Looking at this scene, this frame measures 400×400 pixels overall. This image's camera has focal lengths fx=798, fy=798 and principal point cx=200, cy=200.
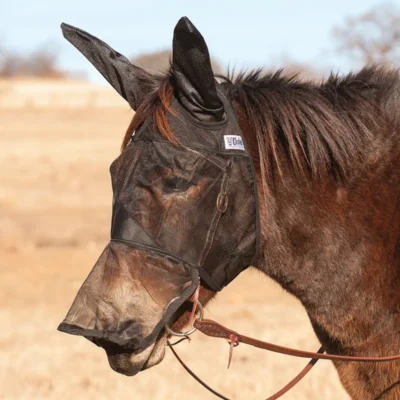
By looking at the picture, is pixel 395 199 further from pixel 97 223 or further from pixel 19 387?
pixel 97 223

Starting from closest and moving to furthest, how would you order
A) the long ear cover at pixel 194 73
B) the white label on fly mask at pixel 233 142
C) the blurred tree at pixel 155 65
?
the long ear cover at pixel 194 73 < the white label on fly mask at pixel 233 142 < the blurred tree at pixel 155 65

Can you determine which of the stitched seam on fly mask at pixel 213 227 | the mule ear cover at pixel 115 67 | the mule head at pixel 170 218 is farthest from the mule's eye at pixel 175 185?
the mule ear cover at pixel 115 67

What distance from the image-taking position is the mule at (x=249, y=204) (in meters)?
2.81

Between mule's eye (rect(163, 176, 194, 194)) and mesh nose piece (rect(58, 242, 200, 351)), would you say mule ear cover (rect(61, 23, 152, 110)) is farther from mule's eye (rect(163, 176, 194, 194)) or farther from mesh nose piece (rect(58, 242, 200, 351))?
mesh nose piece (rect(58, 242, 200, 351))

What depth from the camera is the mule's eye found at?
282 cm

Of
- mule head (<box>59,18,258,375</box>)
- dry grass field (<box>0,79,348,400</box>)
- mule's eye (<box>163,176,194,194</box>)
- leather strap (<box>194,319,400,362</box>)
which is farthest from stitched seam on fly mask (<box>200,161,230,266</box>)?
dry grass field (<box>0,79,348,400</box>)

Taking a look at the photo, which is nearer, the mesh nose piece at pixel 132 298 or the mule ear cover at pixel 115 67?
the mesh nose piece at pixel 132 298

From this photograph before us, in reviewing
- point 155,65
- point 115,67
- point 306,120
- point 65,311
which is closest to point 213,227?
point 306,120

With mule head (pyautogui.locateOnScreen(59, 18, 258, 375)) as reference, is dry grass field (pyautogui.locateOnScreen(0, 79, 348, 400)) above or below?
below

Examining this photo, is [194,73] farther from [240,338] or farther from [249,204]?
[240,338]

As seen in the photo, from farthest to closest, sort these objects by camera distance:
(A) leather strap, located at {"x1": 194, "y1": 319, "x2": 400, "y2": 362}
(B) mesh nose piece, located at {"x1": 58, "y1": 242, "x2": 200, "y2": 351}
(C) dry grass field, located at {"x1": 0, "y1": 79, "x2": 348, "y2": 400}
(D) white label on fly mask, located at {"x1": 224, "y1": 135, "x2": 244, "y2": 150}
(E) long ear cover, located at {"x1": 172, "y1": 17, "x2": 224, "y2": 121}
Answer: (C) dry grass field, located at {"x1": 0, "y1": 79, "x2": 348, "y2": 400} → (A) leather strap, located at {"x1": 194, "y1": 319, "x2": 400, "y2": 362} → (D) white label on fly mask, located at {"x1": 224, "y1": 135, "x2": 244, "y2": 150} → (B) mesh nose piece, located at {"x1": 58, "y1": 242, "x2": 200, "y2": 351} → (E) long ear cover, located at {"x1": 172, "y1": 17, "x2": 224, "y2": 121}

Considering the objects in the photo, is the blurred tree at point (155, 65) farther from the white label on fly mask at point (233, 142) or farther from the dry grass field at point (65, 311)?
the white label on fly mask at point (233, 142)

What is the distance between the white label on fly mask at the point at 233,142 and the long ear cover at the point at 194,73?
8 cm

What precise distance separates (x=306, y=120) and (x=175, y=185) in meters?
0.56
